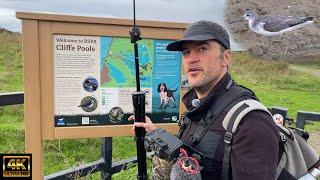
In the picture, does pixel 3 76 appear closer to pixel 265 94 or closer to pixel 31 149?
pixel 265 94

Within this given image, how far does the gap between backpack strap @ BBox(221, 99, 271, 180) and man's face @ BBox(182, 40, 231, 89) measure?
0.31 m

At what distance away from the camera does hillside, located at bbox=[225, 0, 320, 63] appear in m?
22.5

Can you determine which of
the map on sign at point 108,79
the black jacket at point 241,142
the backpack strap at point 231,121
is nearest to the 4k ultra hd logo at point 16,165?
the map on sign at point 108,79

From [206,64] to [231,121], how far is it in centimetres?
44

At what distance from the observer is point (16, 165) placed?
3674mm

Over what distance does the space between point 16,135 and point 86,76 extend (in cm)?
404

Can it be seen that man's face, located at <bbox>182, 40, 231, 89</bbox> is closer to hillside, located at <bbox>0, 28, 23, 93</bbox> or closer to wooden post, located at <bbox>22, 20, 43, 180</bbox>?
wooden post, located at <bbox>22, 20, 43, 180</bbox>

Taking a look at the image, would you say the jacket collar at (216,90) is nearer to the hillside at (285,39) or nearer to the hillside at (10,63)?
the hillside at (10,63)

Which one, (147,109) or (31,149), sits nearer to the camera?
(31,149)

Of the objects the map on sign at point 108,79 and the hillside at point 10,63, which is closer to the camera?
the map on sign at point 108,79

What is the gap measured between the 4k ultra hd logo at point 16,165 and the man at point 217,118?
61.6 inches

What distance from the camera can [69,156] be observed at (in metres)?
6.79

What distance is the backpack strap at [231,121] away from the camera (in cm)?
223

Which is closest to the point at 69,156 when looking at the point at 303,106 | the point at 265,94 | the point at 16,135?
the point at 16,135
